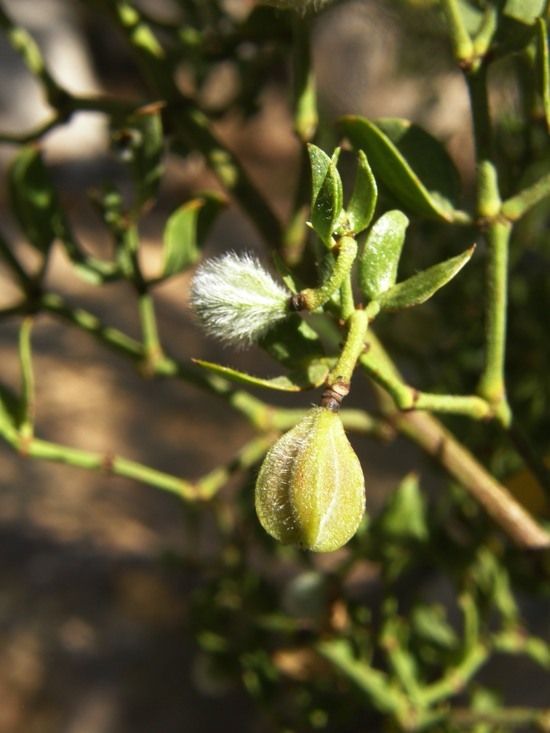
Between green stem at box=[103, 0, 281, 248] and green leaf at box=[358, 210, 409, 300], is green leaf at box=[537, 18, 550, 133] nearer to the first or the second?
green leaf at box=[358, 210, 409, 300]

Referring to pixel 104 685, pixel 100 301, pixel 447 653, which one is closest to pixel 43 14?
pixel 100 301

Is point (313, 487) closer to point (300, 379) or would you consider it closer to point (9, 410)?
point (300, 379)

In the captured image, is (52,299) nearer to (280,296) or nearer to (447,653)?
(280,296)

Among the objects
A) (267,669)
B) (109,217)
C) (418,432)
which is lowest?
(267,669)

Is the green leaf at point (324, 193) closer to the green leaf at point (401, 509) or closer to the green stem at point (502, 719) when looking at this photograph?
the green leaf at point (401, 509)

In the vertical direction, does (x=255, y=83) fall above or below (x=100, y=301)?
above

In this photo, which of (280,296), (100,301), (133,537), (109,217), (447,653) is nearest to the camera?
(280,296)

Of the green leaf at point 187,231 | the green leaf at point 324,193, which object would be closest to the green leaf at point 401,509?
the green leaf at point 187,231

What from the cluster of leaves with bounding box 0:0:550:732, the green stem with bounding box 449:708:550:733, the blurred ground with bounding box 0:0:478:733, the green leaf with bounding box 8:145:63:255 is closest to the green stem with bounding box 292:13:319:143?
the cluster of leaves with bounding box 0:0:550:732
